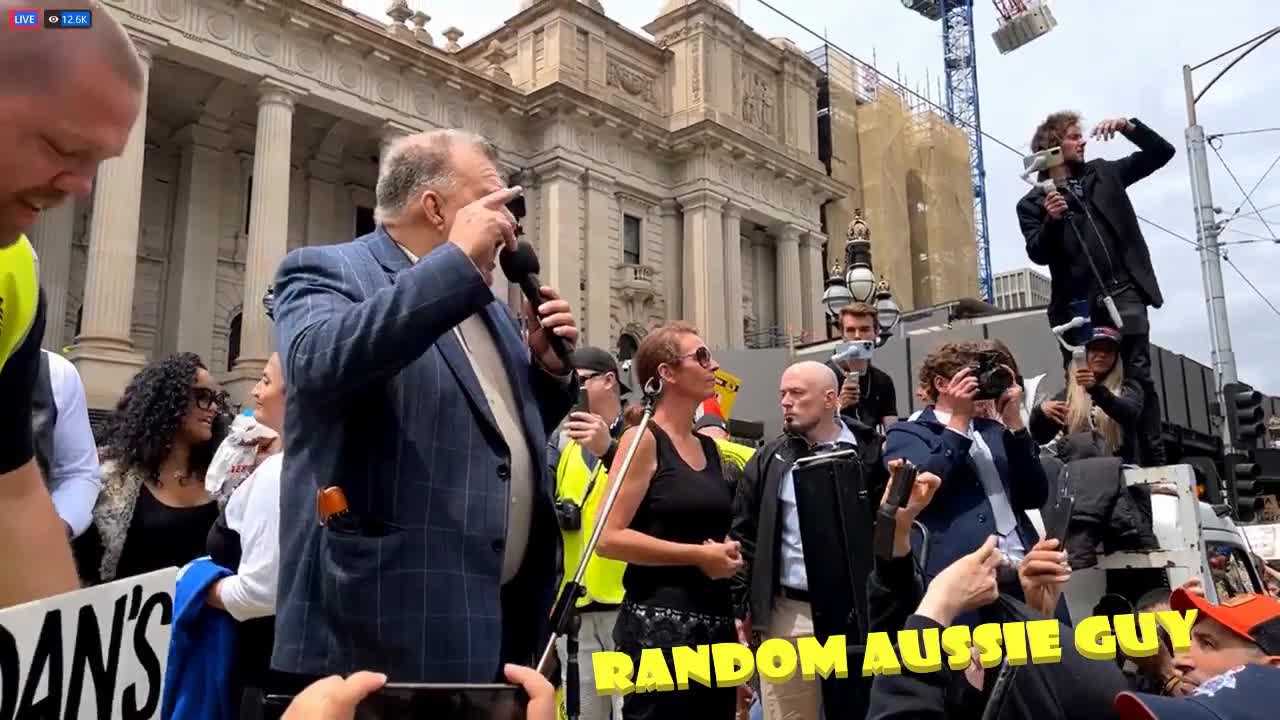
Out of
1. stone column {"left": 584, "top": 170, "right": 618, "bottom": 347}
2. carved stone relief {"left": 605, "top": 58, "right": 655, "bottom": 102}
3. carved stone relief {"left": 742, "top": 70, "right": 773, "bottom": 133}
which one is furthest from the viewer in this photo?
carved stone relief {"left": 742, "top": 70, "right": 773, "bottom": 133}

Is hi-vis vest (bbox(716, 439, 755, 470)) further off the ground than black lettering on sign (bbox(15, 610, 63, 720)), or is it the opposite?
hi-vis vest (bbox(716, 439, 755, 470))

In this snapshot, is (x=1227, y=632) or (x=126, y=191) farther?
(x=126, y=191)

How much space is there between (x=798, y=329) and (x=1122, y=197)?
2962cm

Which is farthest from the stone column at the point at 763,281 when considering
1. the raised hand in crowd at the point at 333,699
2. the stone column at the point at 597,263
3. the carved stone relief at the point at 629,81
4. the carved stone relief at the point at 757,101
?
the raised hand in crowd at the point at 333,699

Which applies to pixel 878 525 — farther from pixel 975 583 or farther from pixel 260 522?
pixel 260 522

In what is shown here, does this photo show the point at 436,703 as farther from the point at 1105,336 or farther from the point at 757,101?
the point at 757,101

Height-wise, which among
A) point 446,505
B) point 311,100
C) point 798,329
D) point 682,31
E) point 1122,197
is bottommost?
point 446,505

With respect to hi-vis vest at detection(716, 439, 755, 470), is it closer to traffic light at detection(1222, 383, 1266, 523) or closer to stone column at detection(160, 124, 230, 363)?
traffic light at detection(1222, 383, 1266, 523)

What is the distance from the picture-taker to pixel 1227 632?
268 cm

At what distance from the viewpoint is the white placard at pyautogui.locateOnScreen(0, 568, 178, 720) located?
140 cm

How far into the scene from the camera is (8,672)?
1.39 metres

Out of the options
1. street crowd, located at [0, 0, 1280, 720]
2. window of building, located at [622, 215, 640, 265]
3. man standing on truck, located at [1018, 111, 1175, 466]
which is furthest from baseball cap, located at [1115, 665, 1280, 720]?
window of building, located at [622, 215, 640, 265]

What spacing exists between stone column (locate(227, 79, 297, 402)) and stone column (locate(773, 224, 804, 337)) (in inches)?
710

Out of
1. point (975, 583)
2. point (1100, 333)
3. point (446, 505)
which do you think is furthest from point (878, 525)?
point (1100, 333)
